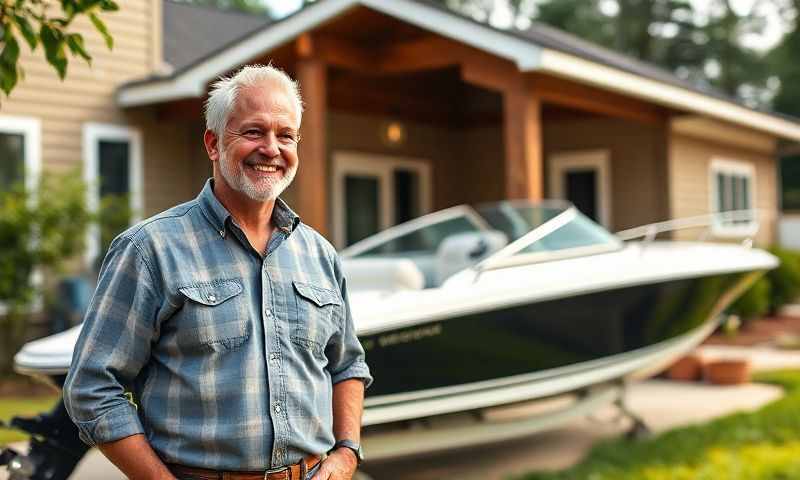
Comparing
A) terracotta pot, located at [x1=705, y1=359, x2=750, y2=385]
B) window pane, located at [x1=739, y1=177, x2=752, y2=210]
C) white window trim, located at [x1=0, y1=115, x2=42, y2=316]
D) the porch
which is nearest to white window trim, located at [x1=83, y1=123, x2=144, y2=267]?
the porch

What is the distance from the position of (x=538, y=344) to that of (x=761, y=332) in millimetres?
8008

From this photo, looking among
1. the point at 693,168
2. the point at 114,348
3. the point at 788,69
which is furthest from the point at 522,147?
the point at 788,69

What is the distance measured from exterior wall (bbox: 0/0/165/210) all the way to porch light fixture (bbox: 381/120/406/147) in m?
2.90

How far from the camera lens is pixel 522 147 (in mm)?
7176

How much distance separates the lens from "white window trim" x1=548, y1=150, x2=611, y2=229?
37.0 feet

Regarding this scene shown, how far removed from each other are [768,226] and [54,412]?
1378 centimetres

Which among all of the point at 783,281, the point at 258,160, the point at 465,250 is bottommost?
the point at 783,281

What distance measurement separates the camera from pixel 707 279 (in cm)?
613

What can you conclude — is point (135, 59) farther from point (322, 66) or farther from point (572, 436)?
point (572, 436)

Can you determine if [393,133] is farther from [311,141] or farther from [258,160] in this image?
[258,160]

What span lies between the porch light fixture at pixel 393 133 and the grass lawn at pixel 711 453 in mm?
6144

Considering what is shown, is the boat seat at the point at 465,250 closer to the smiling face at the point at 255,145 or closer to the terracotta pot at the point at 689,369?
the terracotta pot at the point at 689,369

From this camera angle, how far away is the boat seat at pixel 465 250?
232 inches

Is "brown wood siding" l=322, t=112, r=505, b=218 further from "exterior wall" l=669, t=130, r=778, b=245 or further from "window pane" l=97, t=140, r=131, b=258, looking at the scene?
"window pane" l=97, t=140, r=131, b=258
